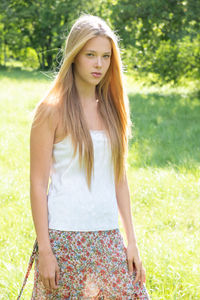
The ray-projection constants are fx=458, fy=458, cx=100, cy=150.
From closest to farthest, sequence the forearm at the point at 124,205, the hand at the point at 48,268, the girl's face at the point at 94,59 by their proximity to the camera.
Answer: the hand at the point at 48,268
the girl's face at the point at 94,59
the forearm at the point at 124,205

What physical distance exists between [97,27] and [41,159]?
0.58m

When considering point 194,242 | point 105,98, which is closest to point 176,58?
point 194,242

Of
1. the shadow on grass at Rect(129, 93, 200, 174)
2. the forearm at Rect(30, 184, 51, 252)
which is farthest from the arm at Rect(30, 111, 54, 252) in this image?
the shadow on grass at Rect(129, 93, 200, 174)

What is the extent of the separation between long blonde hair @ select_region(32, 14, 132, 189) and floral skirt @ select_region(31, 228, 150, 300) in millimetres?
230

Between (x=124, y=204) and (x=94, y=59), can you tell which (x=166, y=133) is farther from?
(x=94, y=59)

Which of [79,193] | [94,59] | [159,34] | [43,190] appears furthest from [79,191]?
[159,34]

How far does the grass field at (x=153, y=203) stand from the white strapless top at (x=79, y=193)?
25cm

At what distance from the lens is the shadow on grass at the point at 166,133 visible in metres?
A: 5.98

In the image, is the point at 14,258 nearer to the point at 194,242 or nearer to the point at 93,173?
the point at 194,242

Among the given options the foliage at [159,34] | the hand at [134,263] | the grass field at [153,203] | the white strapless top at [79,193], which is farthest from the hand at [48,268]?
the foliage at [159,34]

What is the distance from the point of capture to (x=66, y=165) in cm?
184

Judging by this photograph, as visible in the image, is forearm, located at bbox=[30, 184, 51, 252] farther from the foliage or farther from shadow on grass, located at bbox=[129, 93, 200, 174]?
the foliage

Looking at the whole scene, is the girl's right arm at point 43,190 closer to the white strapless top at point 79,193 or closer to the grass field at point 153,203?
the white strapless top at point 79,193

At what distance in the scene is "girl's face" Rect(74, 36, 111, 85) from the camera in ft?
6.12
